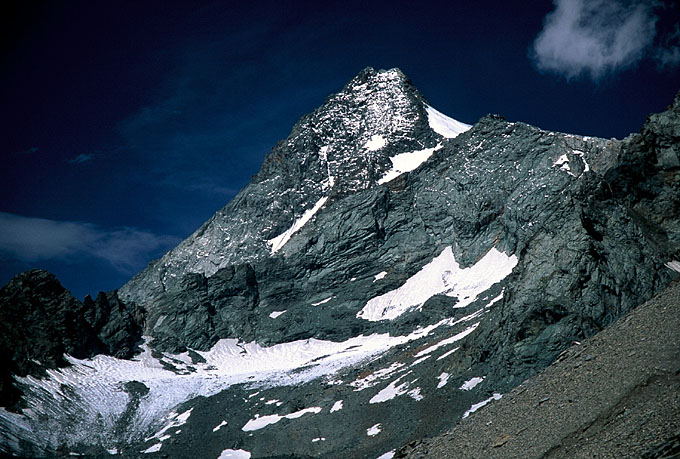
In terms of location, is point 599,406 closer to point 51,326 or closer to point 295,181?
point 51,326

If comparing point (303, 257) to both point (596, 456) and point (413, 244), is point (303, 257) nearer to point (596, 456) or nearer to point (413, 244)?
point (413, 244)

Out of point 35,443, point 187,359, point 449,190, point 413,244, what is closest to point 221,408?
point 35,443

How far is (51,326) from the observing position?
329ft

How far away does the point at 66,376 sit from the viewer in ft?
300

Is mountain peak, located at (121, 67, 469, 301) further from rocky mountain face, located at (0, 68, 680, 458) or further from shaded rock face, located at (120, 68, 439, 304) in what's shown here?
rocky mountain face, located at (0, 68, 680, 458)

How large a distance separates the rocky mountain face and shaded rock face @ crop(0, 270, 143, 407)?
561 mm

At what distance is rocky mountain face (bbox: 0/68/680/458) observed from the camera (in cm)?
5459

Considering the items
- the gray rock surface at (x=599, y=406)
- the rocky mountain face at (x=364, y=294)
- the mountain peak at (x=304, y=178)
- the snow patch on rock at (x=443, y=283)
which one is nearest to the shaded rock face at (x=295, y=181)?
the mountain peak at (x=304, y=178)

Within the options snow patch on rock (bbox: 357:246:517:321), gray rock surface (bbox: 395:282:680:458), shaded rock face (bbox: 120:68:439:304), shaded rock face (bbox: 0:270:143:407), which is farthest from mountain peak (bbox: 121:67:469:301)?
gray rock surface (bbox: 395:282:680:458)

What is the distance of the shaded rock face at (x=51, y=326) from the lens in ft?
292

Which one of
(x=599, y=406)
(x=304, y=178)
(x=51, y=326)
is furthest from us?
(x=304, y=178)

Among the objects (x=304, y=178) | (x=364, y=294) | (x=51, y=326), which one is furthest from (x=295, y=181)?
(x=51, y=326)

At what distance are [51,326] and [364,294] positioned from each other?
212 ft

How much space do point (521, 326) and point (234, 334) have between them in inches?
3495
